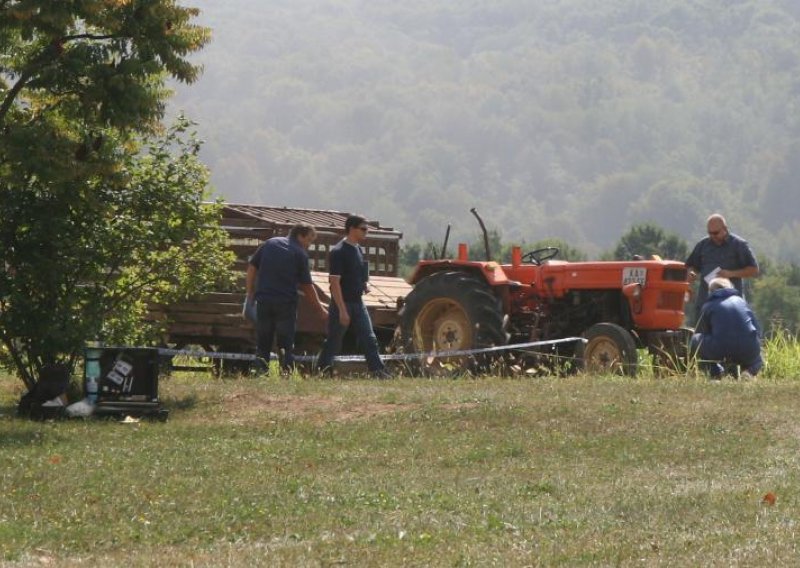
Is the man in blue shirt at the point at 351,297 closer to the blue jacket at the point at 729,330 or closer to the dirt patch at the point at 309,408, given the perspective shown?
the dirt patch at the point at 309,408

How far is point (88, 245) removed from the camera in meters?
13.9

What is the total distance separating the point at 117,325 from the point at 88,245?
968mm

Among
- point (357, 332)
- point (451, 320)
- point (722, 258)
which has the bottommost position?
point (357, 332)

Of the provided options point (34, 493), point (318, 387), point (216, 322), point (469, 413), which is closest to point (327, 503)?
point (34, 493)

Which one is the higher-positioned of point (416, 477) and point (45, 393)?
point (45, 393)

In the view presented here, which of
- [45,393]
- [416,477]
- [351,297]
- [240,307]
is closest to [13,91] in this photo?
[45,393]

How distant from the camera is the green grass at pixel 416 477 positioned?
25.5 ft

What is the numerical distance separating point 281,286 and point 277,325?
0.42 metres

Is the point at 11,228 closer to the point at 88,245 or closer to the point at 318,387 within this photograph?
the point at 88,245

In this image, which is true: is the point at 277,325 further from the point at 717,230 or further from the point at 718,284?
the point at 717,230

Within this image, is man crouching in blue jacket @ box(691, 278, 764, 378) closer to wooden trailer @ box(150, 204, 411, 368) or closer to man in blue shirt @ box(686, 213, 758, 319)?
man in blue shirt @ box(686, 213, 758, 319)

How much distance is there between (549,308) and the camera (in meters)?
18.6

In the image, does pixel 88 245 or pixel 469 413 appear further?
pixel 88 245

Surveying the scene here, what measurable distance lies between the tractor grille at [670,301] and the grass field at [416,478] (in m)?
3.40
